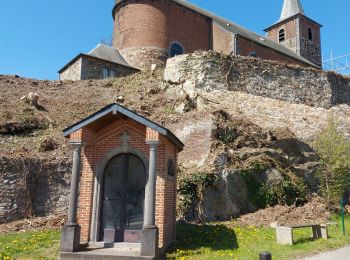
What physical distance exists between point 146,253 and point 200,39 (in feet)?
80.5

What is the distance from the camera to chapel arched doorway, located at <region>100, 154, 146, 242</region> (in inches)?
316

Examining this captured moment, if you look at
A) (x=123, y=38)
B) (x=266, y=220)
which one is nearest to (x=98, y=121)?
(x=266, y=220)

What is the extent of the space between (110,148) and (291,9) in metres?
39.4

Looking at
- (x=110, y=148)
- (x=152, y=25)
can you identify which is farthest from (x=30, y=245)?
(x=152, y=25)

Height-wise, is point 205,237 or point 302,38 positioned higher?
point 302,38

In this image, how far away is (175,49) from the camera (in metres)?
27.2

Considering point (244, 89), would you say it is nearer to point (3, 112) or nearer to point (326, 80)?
point (326, 80)

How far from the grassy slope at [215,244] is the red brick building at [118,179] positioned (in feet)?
2.17

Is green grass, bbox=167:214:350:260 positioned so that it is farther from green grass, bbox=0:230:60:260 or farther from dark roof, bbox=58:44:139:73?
dark roof, bbox=58:44:139:73

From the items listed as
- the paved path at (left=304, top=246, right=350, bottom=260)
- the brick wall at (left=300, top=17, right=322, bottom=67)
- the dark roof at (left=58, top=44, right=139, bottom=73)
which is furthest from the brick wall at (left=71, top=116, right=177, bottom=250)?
the brick wall at (left=300, top=17, right=322, bottom=67)

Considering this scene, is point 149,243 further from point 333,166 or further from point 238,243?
point 333,166

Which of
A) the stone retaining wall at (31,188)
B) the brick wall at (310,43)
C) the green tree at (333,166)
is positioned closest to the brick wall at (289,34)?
the brick wall at (310,43)

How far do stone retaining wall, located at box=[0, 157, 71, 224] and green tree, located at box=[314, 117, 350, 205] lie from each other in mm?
9719

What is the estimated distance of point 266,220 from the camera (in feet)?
36.3
